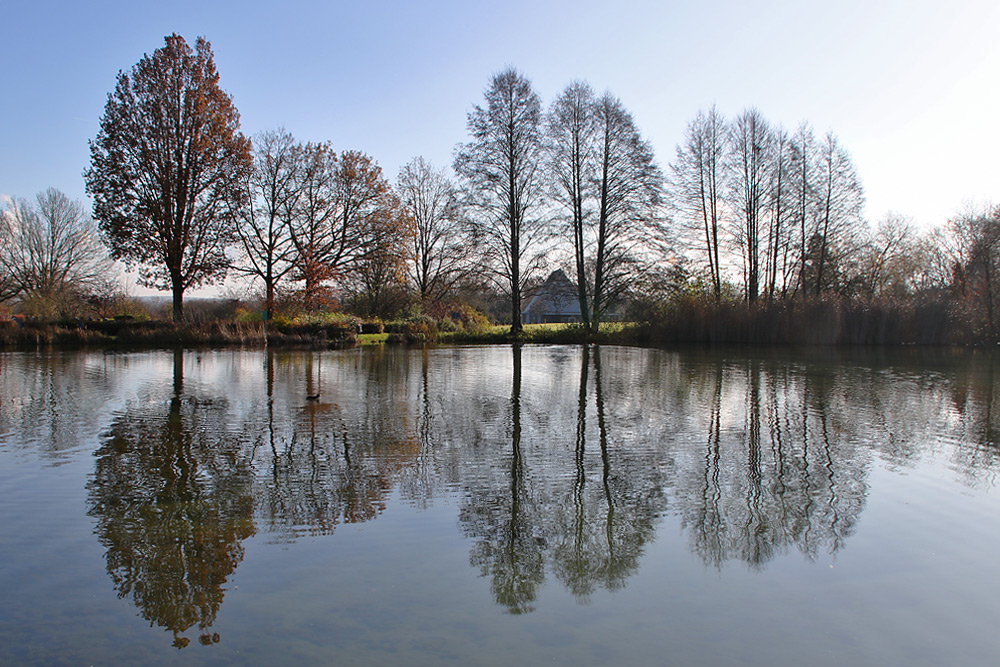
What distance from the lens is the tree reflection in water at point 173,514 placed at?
297cm

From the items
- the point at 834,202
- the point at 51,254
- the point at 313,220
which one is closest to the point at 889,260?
the point at 834,202

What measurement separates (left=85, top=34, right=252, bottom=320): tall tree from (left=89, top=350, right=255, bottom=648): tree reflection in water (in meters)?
19.0

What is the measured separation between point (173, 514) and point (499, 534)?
2174 millimetres

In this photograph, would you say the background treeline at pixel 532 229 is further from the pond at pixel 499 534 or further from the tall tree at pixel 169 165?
the pond at pixel 499 534

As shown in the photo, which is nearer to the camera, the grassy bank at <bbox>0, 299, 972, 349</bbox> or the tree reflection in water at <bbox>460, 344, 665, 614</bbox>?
the tree reflection in water at <bbox>460, 344, 665, 614</bbox>

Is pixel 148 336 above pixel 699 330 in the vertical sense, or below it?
below

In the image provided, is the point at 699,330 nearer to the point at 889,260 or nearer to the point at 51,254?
the point at 889,260

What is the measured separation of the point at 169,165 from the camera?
2308cm

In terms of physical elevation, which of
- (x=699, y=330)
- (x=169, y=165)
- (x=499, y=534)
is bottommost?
(x=499, y=534)

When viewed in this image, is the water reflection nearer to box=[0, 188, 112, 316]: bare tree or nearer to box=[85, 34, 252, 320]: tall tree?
box=[85, 34, 252, 320]: tall tree

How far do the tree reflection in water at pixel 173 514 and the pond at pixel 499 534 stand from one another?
2cm

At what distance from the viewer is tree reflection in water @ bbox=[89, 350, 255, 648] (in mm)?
2975

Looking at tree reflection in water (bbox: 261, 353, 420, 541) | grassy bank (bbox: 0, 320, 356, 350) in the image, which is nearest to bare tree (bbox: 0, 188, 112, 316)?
grassy bank (bbox: 0, 320, 356, 350)

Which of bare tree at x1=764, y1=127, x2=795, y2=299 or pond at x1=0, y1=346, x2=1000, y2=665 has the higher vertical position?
bare tree at x1=764, y1=127, x2=795, y2=299
